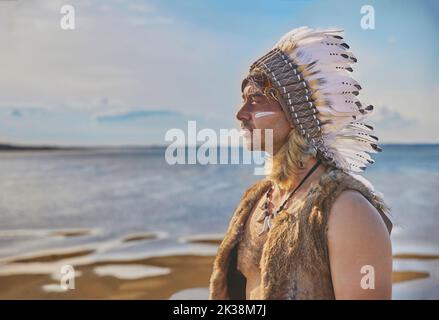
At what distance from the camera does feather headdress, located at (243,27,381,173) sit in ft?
5.17

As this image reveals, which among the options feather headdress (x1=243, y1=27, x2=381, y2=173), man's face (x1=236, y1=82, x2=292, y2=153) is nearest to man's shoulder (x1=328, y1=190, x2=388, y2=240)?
feather headdress (x1=243, y1=27, x2=381, y2=173)

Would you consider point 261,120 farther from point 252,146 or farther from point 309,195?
point 309,195

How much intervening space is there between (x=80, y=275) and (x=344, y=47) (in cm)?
441

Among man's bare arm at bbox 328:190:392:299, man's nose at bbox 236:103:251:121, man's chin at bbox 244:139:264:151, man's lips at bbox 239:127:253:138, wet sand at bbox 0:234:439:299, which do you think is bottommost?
wet sand at bbox 0:234:439:299

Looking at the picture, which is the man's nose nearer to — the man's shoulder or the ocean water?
the man's shoulder

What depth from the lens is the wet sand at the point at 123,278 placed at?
476cm

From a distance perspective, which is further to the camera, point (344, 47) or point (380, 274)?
point (344, 47)

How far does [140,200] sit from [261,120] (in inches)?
482

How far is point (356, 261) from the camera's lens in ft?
4.56

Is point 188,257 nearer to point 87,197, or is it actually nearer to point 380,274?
point 380,274

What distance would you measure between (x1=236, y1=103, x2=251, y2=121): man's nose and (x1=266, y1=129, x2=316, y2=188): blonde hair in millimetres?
123

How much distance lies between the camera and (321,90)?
158 centimetres

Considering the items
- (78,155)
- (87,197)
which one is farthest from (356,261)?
(78,155)

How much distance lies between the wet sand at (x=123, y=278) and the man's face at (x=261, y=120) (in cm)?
323
